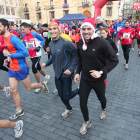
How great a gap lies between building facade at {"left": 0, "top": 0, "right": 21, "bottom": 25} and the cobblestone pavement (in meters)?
42.2

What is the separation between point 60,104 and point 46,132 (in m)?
0.98

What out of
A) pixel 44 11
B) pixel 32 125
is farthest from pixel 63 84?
pixel 44 11

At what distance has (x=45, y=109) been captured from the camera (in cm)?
342

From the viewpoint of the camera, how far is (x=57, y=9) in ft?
135

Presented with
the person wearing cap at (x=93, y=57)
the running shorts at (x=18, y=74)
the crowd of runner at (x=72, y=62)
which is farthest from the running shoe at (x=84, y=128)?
the running shorts at (x=18, y=74)

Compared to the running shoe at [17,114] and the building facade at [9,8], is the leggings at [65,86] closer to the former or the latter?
the running shoe at [17,114]

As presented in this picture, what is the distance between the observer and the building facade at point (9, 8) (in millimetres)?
40594

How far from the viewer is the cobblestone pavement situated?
2.58 m

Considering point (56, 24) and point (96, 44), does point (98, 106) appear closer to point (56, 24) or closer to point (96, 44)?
point (96, 44)

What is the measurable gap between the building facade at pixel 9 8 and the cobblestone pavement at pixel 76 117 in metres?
42.2

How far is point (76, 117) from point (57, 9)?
42.9m

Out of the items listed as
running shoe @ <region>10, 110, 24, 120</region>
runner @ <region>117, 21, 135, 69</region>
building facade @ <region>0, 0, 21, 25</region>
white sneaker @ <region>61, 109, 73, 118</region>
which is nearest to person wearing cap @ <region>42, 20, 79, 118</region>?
white sneaker @ <region>61, 109, 73, 118</region>

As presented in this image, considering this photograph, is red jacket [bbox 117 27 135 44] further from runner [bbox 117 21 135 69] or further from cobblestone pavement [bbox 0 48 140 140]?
cobblestone pavement [bbox 0 48 140 140]

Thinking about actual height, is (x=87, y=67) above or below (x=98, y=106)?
above
